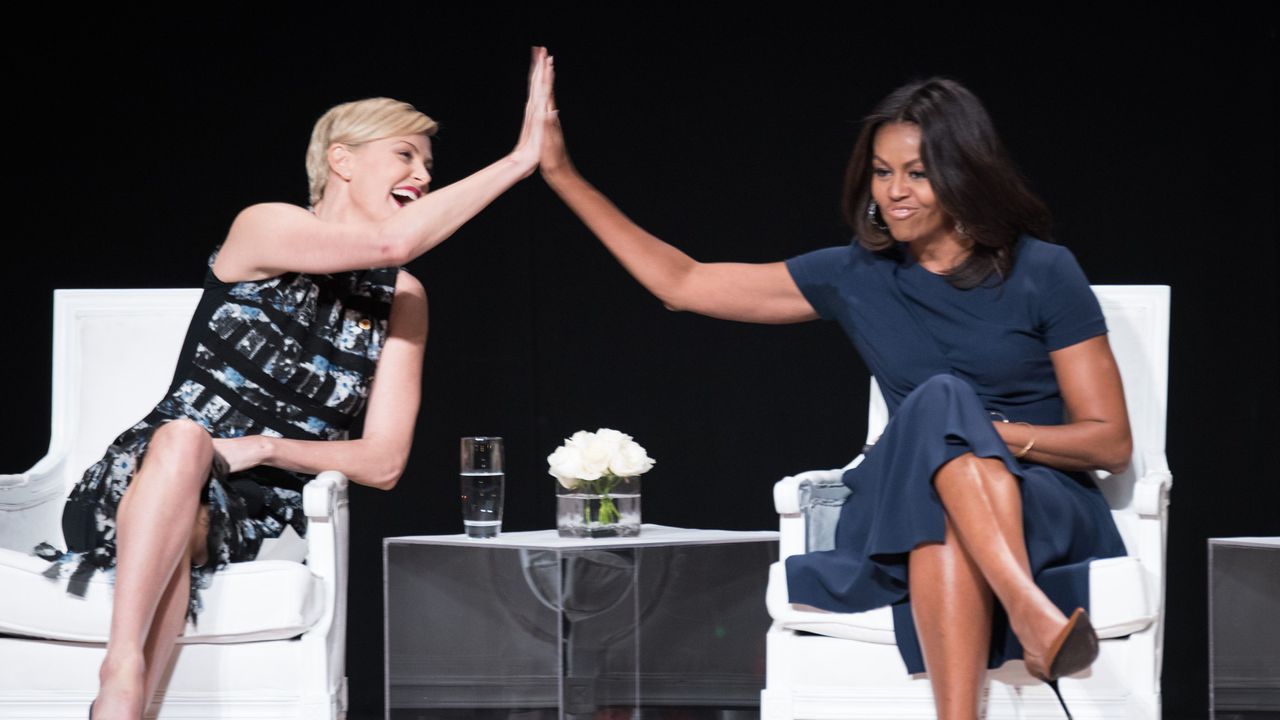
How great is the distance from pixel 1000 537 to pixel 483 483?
3.86 feet

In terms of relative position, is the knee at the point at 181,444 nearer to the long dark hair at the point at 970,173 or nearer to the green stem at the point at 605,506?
the green stem at the point at 605,506

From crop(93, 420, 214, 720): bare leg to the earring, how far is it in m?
1.15

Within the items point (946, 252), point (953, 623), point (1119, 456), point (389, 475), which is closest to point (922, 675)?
point (953, 623)

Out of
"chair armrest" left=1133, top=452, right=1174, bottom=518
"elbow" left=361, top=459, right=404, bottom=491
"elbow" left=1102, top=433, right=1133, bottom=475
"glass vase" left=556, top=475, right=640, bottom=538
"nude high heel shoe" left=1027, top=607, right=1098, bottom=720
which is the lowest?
"nude high heel shoe" left=1027, top=607, right=1098, bottom=720

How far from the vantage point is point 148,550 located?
207cm

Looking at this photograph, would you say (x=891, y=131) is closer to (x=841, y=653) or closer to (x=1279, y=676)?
(x=841, y=653)

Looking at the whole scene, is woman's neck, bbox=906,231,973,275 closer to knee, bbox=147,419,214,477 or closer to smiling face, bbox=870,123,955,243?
smiling face, bbox=870,123,955,243

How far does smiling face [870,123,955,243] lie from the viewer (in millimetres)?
2420

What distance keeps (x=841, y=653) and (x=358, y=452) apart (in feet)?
2.85

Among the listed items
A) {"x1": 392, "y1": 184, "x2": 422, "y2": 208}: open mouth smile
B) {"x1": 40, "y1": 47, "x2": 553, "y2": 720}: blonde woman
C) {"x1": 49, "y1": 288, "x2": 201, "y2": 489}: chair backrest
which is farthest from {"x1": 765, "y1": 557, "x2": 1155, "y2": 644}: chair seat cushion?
{"x1": 49, "y1": 288, "x2": 201, "y2": 489}: chair backrest

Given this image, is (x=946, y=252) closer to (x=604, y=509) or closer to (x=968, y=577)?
(x=968, y=577)

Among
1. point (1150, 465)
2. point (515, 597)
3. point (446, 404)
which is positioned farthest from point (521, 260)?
point (1150, 465)

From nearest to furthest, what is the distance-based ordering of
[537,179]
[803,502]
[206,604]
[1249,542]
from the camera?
[206,604], [803,502], [1249,542], [537,179]

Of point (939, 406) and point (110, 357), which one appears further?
point (110, 357)
